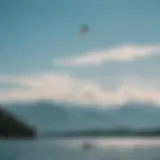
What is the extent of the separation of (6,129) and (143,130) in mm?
54019

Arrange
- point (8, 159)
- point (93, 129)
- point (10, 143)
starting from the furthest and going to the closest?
point (93, 129), point (10, 143), point (8, 159)

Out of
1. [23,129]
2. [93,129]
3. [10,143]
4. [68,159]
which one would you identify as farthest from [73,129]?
[68,159]

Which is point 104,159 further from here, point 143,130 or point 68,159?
point 143,130

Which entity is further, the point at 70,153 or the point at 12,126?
the point at 70,153

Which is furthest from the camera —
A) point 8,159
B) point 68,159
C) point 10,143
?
point 10,143

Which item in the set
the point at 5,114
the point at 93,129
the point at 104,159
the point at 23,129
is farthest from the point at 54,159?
the point at 93,129

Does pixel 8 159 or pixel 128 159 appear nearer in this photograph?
pixel 8 159

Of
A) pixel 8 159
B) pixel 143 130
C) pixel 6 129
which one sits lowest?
pixel 8 159

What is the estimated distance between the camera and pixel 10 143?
9444 centimetres

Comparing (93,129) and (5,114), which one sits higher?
(93,129)

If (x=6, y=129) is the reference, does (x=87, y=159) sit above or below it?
below

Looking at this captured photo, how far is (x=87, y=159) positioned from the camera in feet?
178

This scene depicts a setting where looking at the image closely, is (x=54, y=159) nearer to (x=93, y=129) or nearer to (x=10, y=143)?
(x=10, y=143)

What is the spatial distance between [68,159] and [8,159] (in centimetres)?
977
